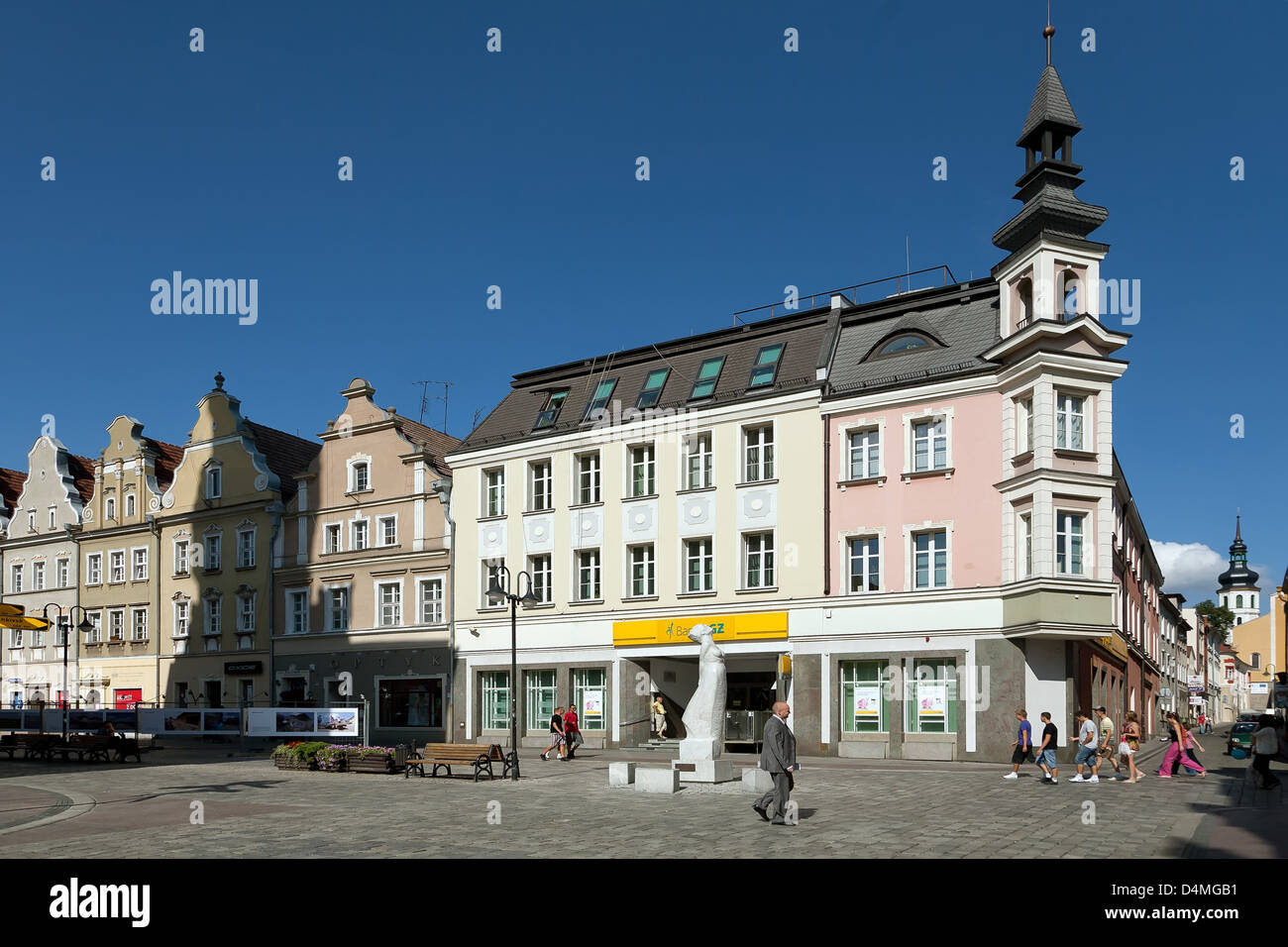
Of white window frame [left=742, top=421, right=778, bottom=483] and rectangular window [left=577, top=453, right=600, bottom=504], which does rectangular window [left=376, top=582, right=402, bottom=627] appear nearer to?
rectangular window [left=577, top=453, right=600, bottom=504]

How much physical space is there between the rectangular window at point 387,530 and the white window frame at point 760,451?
53.6 ft

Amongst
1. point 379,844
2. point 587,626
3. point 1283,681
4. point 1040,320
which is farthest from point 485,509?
point 1283,681

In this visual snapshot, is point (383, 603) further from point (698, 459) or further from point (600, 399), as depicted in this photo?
point (698, 459)

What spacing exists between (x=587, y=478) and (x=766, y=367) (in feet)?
26.3

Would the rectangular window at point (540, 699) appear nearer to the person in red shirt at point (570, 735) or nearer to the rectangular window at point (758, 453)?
the person in red shirt at point (570, 735)

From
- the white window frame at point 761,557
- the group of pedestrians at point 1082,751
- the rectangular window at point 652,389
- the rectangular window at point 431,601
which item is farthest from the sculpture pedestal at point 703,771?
the rectangular window at point 431,601

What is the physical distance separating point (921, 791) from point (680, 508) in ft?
59.0

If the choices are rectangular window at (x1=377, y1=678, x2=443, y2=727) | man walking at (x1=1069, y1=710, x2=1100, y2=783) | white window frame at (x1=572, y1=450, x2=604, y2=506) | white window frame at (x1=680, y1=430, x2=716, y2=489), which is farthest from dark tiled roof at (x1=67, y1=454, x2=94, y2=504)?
man walking at (x1=1069, y1=710, x2=1100, y2=783)

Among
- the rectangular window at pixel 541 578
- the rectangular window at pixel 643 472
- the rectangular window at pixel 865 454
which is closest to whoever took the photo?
the rectangular window at pixel 865 454

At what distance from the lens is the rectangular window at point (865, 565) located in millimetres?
35844

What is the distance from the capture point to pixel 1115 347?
32.2 metres

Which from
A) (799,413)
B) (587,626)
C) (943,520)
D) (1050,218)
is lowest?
(587,626)

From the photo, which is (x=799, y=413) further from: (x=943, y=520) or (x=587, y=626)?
(x=587, y=626)

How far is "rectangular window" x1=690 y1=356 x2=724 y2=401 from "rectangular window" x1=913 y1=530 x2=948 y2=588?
934 cm
